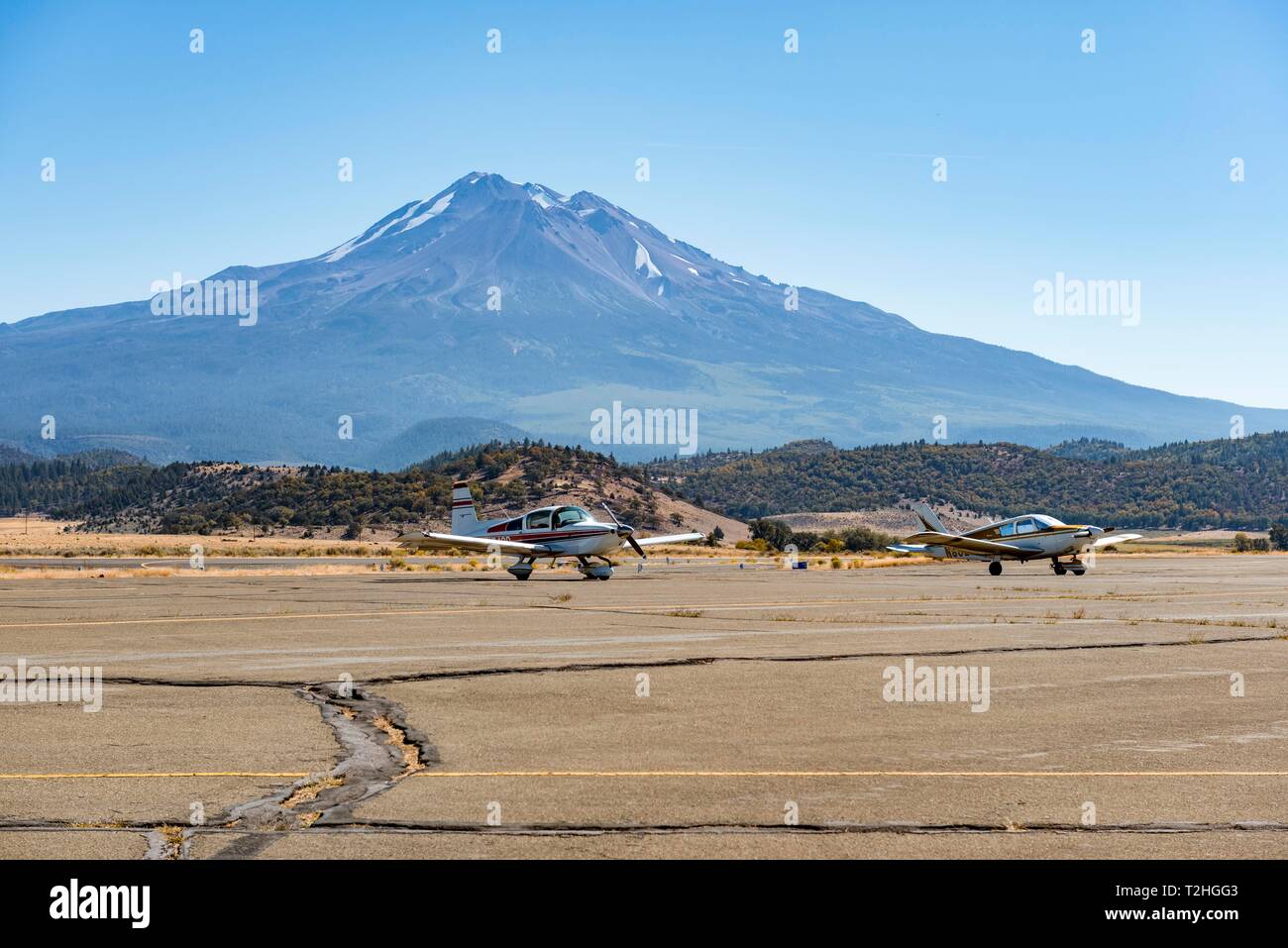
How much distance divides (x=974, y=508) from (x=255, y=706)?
5380 inches

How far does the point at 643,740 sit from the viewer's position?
11.3m

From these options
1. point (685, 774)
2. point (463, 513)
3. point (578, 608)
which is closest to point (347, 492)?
point (463, 513)

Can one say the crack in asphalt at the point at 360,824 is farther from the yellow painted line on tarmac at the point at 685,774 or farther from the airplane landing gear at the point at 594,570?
the airplane landing gear at the point at 594,570


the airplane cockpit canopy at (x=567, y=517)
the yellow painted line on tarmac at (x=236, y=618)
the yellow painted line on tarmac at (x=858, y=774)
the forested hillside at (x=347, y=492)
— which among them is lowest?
the yellow painted line on tarmac at (x=858, y=774)

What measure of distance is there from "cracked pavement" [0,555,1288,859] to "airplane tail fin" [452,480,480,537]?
1956 centimetres

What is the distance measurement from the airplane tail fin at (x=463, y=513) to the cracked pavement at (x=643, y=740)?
64.2 feet

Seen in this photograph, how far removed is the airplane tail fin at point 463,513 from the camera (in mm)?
43719

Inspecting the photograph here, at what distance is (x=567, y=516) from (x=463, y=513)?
17.3ft

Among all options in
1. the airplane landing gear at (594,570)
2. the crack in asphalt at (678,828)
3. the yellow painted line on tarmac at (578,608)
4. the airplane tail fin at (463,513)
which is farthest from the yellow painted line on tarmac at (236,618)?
the airplane tail fin at (463,513)

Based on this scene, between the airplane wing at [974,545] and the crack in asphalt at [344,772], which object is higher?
the airplane wing at [974,545]

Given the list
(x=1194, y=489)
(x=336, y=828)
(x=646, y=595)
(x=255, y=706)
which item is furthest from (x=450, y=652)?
(x=1194, y=489)

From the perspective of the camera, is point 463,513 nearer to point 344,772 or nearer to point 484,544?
point 484,544

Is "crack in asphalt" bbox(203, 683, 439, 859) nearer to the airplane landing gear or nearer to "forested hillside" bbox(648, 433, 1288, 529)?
the airplane landing gear
